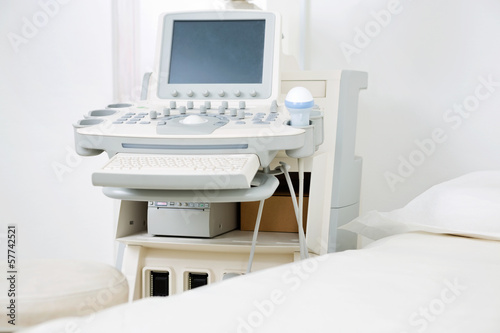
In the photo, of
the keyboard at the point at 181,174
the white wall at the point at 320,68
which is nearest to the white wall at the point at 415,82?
the white wall at the point at 320,68

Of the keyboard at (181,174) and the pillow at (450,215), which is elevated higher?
the keyboard at (181,174)

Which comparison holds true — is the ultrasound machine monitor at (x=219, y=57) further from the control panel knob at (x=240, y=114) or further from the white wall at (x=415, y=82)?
the white wall at (x=415, y=82)

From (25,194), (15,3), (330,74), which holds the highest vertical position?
(15,3)

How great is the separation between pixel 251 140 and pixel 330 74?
0.46m

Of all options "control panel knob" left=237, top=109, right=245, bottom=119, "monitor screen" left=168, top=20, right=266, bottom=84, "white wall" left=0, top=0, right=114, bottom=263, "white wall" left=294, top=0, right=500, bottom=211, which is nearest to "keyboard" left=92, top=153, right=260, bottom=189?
"control panel knob" left=237, top=109, right=245, bottom=119

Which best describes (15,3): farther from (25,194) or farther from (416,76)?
(416,76)

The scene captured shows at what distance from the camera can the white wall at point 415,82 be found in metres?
2.02

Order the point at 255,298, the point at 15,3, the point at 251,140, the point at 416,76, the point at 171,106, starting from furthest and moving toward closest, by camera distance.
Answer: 1. the point at 15,3
2. the point at 416,76
3. the point at 171,106
4. the point at 251,140
5. the point at 255,298

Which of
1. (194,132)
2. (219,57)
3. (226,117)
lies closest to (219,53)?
(219,57)

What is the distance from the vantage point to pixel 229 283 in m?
0.80

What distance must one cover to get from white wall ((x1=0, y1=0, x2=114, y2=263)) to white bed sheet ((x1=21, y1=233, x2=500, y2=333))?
1640 millimetres

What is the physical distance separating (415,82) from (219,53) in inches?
30.8

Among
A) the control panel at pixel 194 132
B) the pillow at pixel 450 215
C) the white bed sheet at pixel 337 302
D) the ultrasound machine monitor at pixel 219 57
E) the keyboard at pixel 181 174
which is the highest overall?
the ultrasound machine monitor at pixel 219 57

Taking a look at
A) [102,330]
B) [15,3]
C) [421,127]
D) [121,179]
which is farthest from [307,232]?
[15,3]
